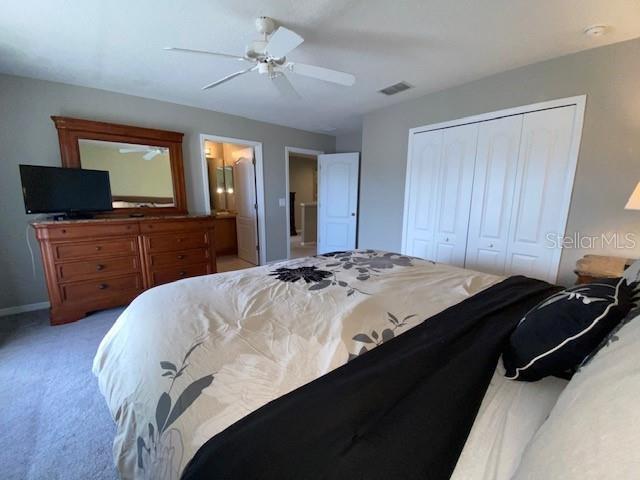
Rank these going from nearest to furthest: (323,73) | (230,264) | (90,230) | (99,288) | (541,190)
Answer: (323,73)
(541,190)
(90,230)
(99,288)
(230,264)

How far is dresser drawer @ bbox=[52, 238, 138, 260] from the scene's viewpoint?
8.35ft

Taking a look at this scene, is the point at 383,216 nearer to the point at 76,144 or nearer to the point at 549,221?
the point at 549,221

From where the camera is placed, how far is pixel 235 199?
5.27 meters

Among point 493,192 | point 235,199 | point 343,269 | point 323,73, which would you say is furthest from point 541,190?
point 235,199

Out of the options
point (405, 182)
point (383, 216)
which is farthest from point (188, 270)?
point (405, 182)

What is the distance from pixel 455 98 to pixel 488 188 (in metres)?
1.08

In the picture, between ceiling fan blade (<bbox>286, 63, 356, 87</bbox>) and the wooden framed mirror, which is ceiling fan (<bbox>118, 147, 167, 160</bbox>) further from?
ceiling fan blade (<bbox>286, 63, 356, 87</bbox>)

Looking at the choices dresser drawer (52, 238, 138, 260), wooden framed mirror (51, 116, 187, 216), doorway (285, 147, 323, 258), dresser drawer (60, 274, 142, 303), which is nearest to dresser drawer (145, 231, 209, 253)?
dresser drawer (52, 238, 138, 260)

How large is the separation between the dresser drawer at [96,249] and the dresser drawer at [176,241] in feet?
0.51

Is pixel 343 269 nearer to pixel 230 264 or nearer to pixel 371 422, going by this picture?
pixel 371 422

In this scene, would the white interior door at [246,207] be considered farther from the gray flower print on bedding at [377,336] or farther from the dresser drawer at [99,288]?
the gray flower print on bedding at [377,336]

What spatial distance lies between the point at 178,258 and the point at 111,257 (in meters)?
0.65

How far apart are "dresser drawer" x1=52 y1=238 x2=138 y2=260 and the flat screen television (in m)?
0.45

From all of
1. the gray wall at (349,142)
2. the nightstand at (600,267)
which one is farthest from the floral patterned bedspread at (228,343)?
the gray wall at (349,142)
